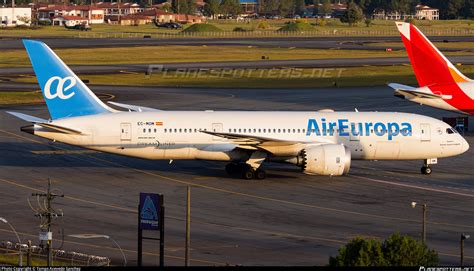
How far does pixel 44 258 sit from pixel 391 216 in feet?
56.3

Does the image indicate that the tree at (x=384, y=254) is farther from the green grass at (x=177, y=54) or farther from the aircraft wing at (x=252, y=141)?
the green grass at (x=177, y=54)

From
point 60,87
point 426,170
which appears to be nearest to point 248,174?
point 426,170

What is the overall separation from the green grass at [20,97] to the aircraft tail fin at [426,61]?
36.4 metres

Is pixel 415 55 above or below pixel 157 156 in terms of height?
above

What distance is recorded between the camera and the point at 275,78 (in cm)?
12338

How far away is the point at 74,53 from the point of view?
517 ft

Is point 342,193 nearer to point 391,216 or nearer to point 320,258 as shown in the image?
point 391,216

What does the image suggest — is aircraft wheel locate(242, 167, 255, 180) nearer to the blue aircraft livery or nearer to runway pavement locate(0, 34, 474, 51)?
the blue aircraft livery

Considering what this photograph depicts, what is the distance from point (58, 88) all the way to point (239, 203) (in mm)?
13633

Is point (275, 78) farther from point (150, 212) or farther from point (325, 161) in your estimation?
point (150, 212)

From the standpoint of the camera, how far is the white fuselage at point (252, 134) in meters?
59.8

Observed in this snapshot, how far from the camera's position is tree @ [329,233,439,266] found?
31.1 metres

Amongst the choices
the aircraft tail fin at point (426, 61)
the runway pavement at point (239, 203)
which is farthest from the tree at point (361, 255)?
the aircraft tail fin at point (426, 61)

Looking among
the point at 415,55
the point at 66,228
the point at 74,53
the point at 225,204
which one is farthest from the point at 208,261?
the point at 74,53
